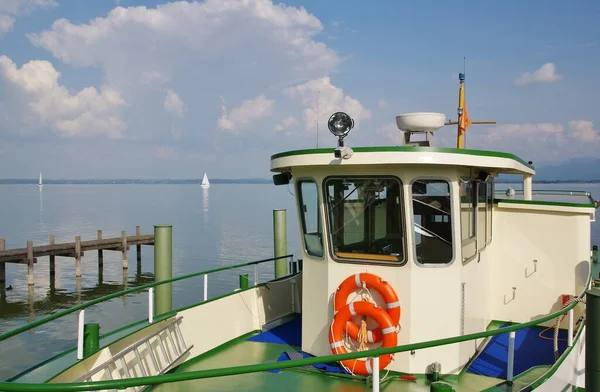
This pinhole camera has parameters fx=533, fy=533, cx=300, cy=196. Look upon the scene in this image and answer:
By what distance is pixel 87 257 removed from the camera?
1444 inches

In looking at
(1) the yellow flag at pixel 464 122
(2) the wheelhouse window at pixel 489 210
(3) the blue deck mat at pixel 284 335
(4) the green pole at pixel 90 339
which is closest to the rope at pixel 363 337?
(3) the blue deck mat at pixel 284 335

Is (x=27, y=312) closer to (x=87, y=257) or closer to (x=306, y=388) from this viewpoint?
(x=87, y=257)

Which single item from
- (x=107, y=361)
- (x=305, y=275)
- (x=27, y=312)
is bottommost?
(x=27, y=312)

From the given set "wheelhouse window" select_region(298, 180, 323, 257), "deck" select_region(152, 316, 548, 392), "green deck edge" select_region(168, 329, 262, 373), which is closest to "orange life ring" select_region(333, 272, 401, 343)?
"deck" select_region(152, 316, 548, 392)

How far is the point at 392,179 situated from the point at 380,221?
21.5 inches

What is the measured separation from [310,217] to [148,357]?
2627 millimetres

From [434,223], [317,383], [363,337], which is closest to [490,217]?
[434,223]

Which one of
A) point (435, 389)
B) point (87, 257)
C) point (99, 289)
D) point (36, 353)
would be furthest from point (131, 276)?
point (435, 389)

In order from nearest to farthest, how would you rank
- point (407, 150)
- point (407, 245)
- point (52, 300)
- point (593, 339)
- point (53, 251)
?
point (593, 339)
point (407, 150)
point (407, 245)
point (52, 300)
point (53, 251)

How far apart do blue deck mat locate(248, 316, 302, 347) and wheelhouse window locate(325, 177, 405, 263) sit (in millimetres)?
1880

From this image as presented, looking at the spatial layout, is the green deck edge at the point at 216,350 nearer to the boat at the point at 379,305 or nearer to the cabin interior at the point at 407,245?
the boat at the point at 379,305

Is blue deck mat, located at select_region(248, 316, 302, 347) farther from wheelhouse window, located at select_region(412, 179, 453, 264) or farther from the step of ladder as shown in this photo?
wheelhouse window, located at select_region(412, 179, 453, 264)

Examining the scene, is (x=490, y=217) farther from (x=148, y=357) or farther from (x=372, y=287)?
(x=148, y=357)

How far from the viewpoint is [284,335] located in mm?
8133
